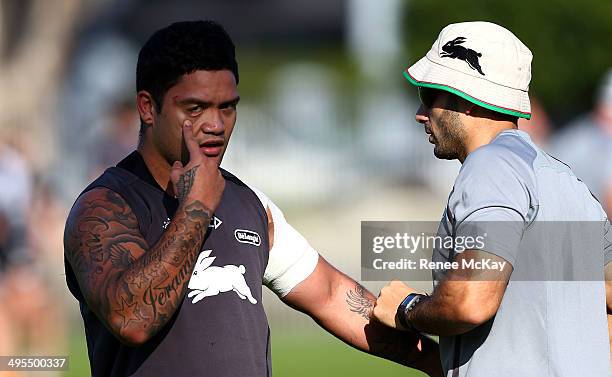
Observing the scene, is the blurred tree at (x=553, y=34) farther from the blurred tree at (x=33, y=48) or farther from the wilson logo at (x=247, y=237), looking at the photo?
the wilson logo at (x=247, y=237)

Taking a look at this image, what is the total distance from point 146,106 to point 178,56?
0.24 metres

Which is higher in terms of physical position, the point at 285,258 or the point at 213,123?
the point at 213,123

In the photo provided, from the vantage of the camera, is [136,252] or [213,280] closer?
[136,252]

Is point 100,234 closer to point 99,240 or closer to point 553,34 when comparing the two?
point 99,240

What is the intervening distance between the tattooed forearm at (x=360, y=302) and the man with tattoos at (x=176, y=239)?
555mm

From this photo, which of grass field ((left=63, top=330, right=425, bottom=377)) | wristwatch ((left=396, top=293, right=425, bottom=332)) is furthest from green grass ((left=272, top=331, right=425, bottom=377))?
wristwatch ((left=396, top=293, right=425, bottom=332))

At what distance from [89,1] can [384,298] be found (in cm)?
2177

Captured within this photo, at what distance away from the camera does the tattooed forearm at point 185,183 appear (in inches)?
168

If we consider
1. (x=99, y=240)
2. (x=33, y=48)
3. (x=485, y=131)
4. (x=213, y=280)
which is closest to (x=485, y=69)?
(x=485, y=131)

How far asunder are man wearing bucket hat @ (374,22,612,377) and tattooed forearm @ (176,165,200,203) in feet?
3.07

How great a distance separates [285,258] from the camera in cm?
501

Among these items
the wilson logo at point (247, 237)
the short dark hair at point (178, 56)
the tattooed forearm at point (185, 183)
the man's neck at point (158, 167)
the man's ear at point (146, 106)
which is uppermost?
the short dark hair at point (178, 56)

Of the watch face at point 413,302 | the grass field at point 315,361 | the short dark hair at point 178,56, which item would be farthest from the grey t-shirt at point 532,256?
the grass field at point 315,361

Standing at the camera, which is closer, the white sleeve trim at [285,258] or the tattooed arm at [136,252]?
the tattooed arm at [136,252]
